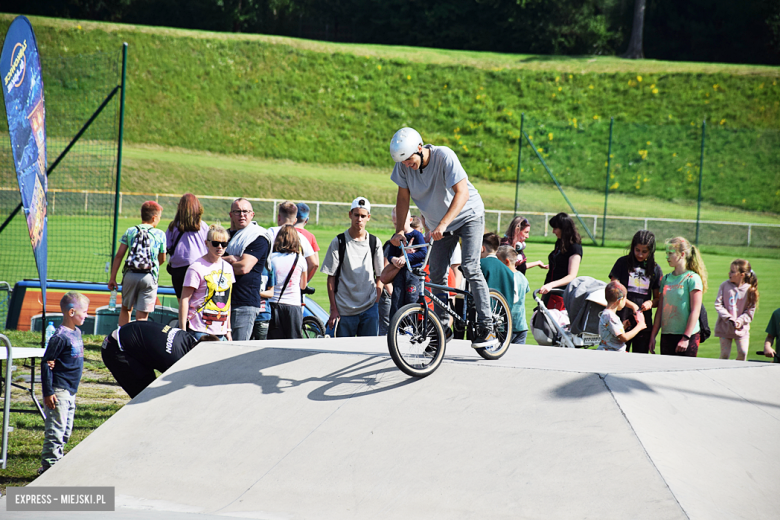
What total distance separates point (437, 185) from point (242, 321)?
2.51 metres

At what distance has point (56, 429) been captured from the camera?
4.92m

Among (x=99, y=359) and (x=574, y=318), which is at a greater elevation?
(x=574, y=318)

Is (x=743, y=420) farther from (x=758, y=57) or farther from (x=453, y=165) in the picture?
(x=758, y=57)

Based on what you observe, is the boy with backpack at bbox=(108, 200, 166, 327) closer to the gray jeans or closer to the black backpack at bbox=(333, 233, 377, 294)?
the black backpack at bbox=(333, 233, 377, 294)

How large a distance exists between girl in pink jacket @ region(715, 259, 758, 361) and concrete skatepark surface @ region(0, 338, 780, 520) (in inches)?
80.9

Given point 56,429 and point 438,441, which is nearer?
point 438,441

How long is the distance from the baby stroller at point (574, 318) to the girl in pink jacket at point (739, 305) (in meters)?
1.30

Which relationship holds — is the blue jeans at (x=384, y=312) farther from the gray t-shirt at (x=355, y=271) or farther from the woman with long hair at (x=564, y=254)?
the woman with long hair at (x=564, y=254)

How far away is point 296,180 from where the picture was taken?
3184 centimetres

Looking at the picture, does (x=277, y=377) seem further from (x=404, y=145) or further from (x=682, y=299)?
(x=682, y=299)

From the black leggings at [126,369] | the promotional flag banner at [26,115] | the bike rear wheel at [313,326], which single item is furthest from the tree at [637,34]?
the black leggings at [126,369]

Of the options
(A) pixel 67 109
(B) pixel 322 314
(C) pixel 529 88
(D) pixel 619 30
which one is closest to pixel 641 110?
(C) pixel 529 88

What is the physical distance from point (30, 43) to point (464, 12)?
44959 millimetres

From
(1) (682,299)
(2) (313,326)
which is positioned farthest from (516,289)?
(2) (313,326)
